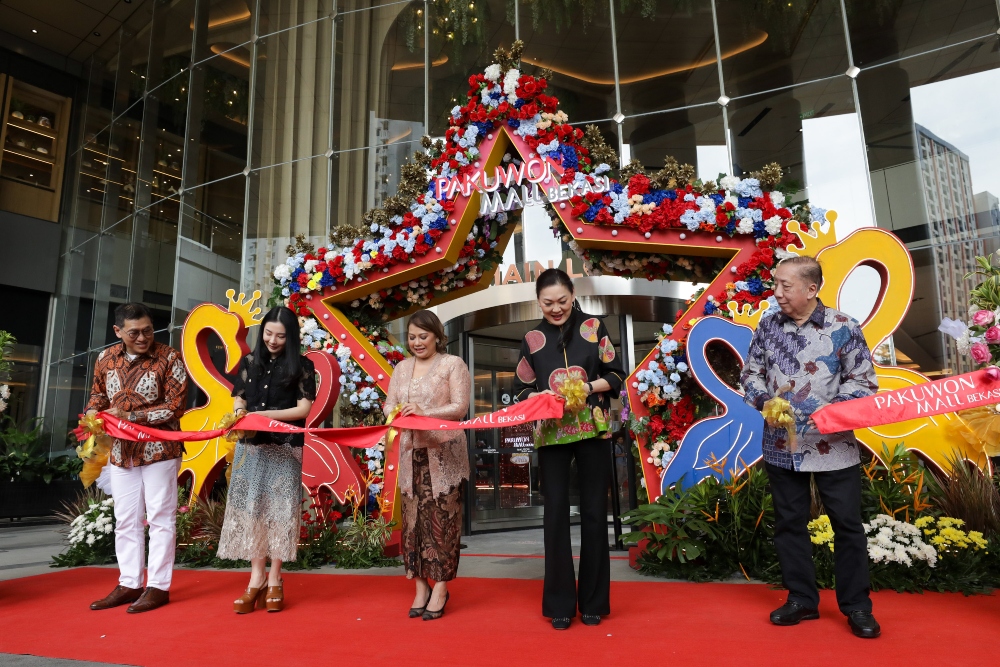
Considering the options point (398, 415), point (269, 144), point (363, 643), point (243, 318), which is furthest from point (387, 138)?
point (363, 643)

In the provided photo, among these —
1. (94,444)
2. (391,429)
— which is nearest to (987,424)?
(391,429)

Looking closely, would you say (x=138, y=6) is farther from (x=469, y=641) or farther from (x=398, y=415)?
(x=469, y=641)

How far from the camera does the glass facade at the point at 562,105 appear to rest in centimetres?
737

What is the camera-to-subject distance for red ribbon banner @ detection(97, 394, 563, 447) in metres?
3.03

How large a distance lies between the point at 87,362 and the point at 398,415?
13.5 m

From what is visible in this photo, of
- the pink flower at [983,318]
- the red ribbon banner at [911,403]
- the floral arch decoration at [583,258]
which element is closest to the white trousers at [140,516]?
the floral arch decoration at [583,258]

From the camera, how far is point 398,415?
3322 millimetres

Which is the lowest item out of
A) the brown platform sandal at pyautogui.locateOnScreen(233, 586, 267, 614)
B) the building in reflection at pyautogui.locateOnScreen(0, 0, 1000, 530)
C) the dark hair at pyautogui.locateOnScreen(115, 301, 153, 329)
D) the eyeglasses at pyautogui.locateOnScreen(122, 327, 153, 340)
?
the brown platform sandal at pyautogui.locateOnScreen(233, 586, 267, 614)

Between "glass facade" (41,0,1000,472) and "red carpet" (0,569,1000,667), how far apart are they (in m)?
3.01

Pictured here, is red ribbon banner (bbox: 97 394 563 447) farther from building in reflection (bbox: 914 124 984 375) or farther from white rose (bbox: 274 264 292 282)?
building in reflection (bbox: 914 124 984 375)

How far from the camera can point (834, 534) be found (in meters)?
2.88

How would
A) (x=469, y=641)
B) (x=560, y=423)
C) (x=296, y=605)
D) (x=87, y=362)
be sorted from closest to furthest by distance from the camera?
(x=469, y=641), (x=560, y=423), (x=296, y=605), (x=87, y=362)

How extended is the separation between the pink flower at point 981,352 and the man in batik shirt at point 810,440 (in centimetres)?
58

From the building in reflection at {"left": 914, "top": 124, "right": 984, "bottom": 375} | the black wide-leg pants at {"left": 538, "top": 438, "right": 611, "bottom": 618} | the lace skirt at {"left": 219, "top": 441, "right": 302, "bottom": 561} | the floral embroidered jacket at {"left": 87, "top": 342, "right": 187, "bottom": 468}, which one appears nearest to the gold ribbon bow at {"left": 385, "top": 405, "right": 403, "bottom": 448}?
the lace skirt at {"left": 219, "top": 441, "right": 302, "bottom": 561}
